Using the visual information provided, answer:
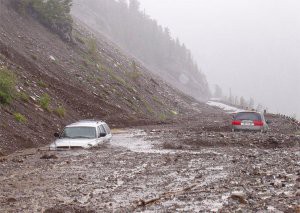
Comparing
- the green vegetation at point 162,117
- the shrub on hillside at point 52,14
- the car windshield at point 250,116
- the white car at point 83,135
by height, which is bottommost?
the white car at point 83,135

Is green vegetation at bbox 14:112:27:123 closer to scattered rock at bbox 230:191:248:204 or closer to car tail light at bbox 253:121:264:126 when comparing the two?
car tail light at bbox 253:121:264:126

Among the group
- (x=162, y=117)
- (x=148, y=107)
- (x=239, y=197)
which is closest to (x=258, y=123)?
(x=239, y=197)

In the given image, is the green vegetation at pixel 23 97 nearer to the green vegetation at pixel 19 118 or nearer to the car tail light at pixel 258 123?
the green vegetation at pixel 19 118

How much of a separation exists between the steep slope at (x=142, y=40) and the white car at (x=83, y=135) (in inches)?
4642

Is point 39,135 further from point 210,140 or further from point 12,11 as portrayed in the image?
point 12,11

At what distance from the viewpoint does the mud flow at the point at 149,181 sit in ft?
30.9

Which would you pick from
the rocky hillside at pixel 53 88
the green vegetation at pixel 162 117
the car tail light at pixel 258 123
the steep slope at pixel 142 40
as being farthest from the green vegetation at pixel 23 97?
the steep slope at pixel 142 40

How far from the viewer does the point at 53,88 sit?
3450 cm

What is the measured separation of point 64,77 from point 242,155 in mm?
24307

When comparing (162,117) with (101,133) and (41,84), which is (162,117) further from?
(101,133)

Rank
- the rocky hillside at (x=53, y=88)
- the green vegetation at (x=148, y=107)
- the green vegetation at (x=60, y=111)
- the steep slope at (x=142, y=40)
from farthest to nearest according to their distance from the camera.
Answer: the steep slope at (x=142, y=40) < the green vegetation at (x=148, y=107) < the green vegetation at (x=60, y=111) < the rocky hillside at (x=53, y=88)

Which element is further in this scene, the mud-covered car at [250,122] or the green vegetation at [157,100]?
the green vegetation at [157,100]

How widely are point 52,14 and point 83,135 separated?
3382 cm

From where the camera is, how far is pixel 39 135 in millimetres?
23109
